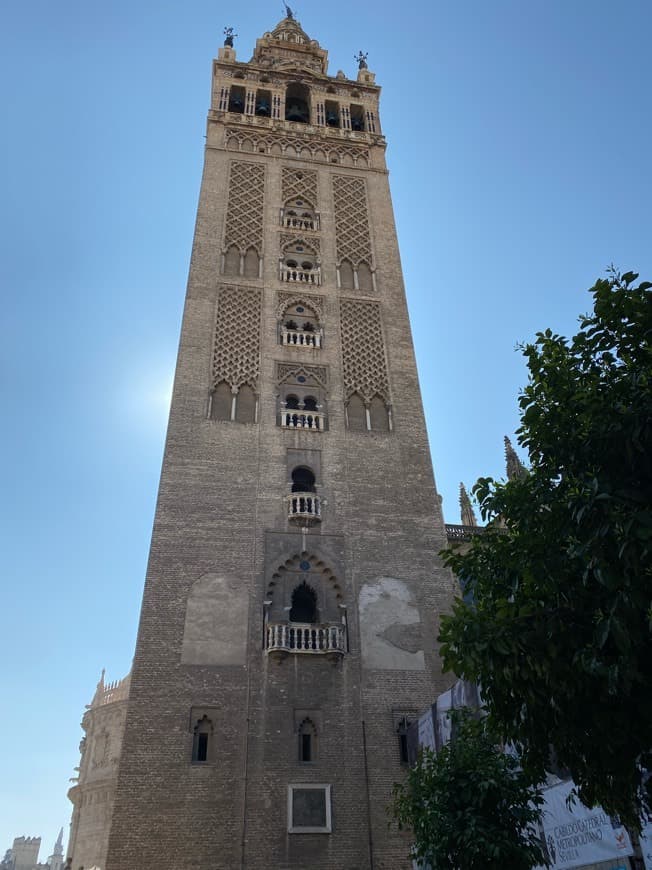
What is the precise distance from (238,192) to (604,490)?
20.8 metres

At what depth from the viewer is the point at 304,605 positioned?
17078 millimetres

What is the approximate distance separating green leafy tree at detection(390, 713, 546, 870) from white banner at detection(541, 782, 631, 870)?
2.81 ft

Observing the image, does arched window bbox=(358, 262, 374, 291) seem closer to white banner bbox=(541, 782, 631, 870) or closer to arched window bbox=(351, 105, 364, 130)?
arched window bbox=(351, 105, 364, 130)

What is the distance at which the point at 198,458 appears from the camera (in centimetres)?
1795

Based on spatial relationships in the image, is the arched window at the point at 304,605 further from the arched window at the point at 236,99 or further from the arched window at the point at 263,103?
the arched window at the point at 236,99

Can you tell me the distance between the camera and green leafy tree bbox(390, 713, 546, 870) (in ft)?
29.9

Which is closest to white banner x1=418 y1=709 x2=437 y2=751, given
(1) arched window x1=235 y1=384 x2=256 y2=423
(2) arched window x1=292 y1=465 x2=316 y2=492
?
(2) arched window x1=292 y1=465 x2=316 y2=492

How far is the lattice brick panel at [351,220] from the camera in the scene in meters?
23.7

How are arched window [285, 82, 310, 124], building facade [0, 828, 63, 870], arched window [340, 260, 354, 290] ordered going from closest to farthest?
1. arched window [340, 260, 354, 290]
2. arched window [285, 82, 310, 124]
3. building facade [0, 828, 63, 870]

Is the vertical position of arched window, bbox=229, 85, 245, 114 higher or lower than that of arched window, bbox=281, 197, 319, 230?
higher

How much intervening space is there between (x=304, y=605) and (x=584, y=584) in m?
11.5

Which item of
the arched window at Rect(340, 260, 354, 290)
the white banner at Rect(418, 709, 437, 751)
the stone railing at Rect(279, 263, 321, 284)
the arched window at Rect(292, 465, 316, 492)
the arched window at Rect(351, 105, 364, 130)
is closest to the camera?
the white banner at Rect(418, 709, 437, 751)

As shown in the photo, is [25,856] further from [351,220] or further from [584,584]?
[584,584]

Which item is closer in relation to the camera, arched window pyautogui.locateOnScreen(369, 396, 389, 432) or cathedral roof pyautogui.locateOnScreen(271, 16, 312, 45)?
arched window pyautogui.locateOnScreen(369, 396, 389, 432)
